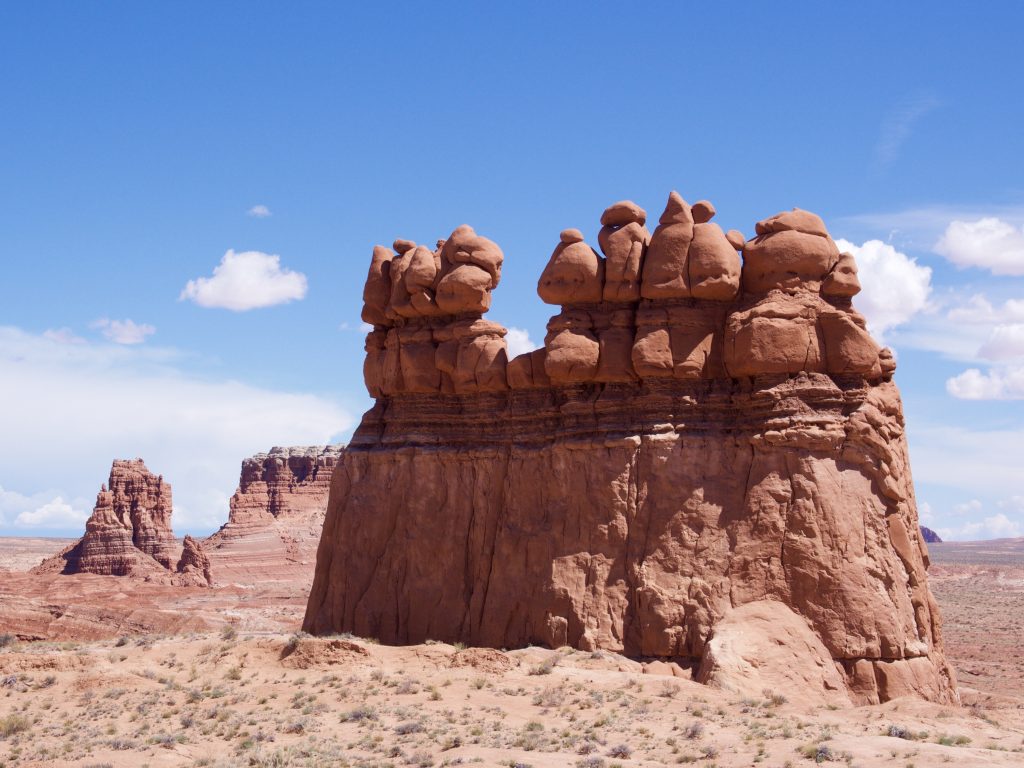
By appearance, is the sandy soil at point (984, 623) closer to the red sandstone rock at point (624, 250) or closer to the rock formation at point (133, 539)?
the red sandstone rock at point (624, 250)

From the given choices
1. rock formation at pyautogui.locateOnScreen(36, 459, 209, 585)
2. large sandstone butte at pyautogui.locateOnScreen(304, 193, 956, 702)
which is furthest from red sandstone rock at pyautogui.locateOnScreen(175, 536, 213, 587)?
large sandstone butte at pyautogui.locateOnScreen(304, 193, 956, 702)

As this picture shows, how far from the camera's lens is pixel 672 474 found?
24547mm

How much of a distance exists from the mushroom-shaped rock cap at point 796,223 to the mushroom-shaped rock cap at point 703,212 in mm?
1090

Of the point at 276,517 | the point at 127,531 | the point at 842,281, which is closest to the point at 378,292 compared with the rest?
the point at 842,281

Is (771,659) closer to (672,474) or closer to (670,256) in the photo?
(672,474)

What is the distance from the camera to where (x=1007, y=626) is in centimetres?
5425

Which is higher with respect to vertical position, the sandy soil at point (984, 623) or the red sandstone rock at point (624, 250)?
the red sandstone rock at point (624, 250)

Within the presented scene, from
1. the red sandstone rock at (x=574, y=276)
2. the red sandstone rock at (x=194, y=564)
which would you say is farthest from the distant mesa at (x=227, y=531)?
the red sandstone rock at (x=574, y=276)

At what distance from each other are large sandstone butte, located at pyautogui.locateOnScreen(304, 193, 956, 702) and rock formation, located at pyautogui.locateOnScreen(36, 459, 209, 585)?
5188 centimetres

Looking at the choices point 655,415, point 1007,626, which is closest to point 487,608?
point 655,415

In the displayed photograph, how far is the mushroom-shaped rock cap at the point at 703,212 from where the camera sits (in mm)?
25562

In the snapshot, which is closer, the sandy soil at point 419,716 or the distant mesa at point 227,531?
the sandy soil at point 419,716

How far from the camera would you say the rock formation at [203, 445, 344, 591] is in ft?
275

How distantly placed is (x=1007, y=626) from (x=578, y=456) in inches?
1403
